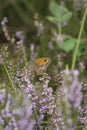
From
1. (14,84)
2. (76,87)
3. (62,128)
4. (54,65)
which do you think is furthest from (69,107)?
(54,65)

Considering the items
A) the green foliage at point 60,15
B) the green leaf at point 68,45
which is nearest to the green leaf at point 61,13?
the green foliage at point 60,15

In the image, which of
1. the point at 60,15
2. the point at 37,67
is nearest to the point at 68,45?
the point at 60,15

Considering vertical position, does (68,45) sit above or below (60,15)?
below

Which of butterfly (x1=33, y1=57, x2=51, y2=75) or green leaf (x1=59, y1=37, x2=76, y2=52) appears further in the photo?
green leaf (x1=59, y1=37, x2=76, y2=52)

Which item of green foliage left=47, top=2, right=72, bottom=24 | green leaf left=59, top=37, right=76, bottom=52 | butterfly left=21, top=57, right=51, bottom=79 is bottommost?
butterfly left=21, top=57, right=51, bottom=79

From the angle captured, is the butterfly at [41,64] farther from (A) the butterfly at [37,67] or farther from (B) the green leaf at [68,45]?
(B) the green leaf at [68,45]

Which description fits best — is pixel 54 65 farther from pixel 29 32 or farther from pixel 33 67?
pixel 29 32

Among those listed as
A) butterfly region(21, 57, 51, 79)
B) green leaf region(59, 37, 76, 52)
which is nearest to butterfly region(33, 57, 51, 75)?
butterfly region(21, 57, 51, 79)

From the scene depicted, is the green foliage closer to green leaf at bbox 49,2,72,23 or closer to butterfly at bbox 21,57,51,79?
green leaf at bbox 49,2,72,23

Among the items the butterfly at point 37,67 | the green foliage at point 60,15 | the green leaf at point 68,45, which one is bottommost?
the butterfly at point 37,67

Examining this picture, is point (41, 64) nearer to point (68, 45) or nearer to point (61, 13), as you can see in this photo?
point (68, 45)

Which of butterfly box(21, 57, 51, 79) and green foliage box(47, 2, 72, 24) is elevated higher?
green foliage box(47, 2, 72, 24)

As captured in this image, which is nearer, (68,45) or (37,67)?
(37,67)
